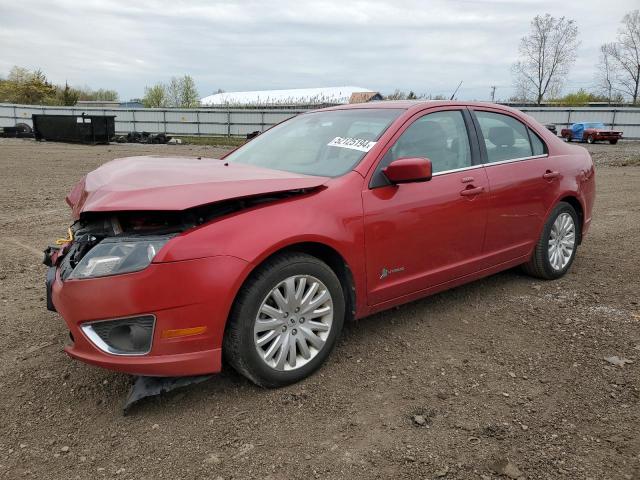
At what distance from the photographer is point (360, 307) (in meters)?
3.26

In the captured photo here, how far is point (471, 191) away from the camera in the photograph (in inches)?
149

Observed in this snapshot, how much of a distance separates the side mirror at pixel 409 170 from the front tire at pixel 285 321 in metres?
0.73

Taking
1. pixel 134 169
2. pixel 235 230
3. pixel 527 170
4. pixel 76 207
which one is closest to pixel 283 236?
pixel 235 230

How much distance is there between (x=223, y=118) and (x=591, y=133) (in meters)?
22.5

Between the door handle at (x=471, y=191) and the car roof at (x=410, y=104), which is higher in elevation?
the car roof at (x=410, y=104)

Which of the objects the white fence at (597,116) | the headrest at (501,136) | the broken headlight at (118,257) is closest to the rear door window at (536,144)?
the headrest at (501,136)

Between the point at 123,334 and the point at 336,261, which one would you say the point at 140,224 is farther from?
the point at 336,261

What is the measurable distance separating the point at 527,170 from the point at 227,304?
294cm

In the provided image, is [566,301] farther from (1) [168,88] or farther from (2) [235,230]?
(1) [168,88]

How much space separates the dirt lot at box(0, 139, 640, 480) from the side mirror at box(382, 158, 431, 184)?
1136mm

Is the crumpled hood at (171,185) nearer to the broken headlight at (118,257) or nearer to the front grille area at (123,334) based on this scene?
the broken headlight at (118,257)

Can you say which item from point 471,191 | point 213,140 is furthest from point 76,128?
point 471,191

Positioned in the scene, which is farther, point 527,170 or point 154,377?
point 527,170

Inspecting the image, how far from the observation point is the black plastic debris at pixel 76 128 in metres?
27.0
